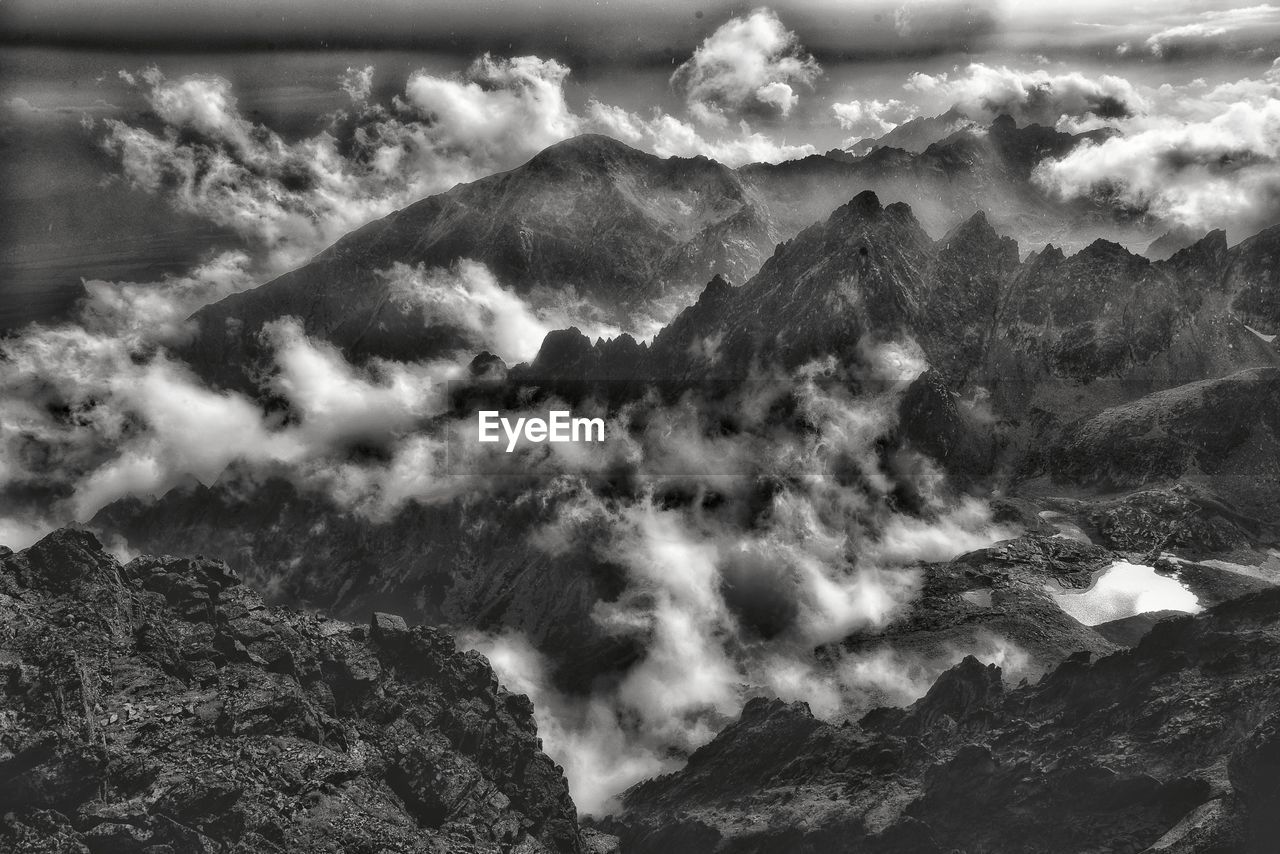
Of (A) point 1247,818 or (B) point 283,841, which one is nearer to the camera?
(B) point 283,841

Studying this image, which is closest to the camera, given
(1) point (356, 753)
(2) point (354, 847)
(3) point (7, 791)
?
(3) point (7, 791)

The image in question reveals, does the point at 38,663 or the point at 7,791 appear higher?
the point at 38,663

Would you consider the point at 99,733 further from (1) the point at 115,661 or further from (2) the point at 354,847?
(2) the point at 354,847

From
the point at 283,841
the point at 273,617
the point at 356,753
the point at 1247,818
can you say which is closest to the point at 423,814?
the point at 356,753

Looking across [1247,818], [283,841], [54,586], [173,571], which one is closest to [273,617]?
[173,571]

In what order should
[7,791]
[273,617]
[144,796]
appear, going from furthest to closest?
[273,617]
[144,796]
[7,791]

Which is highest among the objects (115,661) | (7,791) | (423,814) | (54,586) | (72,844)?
(54,586)
